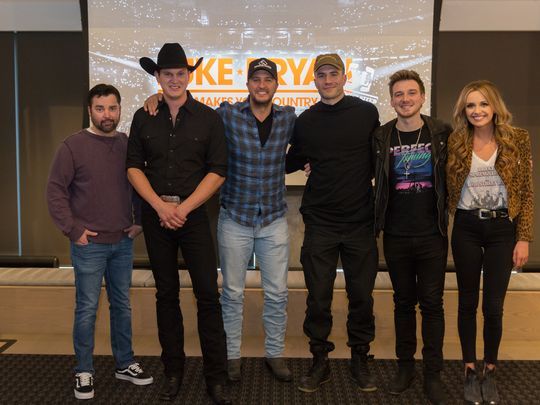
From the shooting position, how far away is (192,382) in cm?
295

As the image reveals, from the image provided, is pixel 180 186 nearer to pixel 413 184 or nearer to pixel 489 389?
pixel 413 184

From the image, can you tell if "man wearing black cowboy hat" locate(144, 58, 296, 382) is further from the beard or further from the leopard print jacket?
the leopard print jacket

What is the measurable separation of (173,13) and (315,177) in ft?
7.05

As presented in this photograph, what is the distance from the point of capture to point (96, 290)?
280 cm

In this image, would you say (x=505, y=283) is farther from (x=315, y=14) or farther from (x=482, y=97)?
(x=315, y=14)

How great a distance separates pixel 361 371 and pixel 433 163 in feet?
3.79

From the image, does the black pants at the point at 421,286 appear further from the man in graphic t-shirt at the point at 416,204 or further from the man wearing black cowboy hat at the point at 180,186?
the man wearing black cowboy hat at the point at 180,186

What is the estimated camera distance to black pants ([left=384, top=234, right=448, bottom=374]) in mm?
2680

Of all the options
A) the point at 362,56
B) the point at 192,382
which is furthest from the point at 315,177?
the point at 362,56

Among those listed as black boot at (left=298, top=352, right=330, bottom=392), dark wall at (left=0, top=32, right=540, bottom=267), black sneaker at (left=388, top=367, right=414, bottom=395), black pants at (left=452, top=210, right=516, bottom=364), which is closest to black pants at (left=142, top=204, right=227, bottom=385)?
black boot at (left=298, top=352, right=330, bottom=392)

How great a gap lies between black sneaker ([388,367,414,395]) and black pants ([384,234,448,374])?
10 cm

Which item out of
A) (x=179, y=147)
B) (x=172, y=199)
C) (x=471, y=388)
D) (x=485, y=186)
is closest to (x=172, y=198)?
(x=172, y=199)

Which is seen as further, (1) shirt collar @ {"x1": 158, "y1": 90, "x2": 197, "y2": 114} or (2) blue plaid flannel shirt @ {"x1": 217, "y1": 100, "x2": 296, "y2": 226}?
(2) blue plaid flannel shirt @ {"x1": 217, "y1": 100, "x2": 296, "y2": 226}

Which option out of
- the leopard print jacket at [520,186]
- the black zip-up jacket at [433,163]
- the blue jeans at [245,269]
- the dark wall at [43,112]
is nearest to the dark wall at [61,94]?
the dark wall at [43,112]
